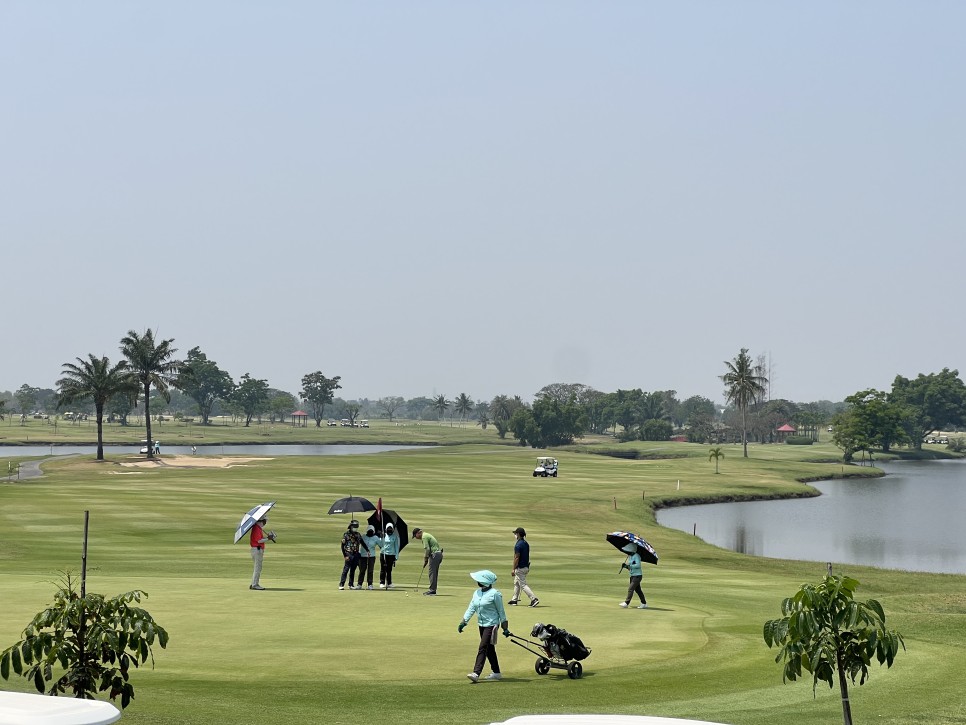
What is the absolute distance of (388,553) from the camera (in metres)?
33.9

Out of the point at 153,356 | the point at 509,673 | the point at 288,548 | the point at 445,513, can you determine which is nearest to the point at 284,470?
the point at 153,356

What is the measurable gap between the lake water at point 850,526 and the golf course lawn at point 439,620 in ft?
28.4

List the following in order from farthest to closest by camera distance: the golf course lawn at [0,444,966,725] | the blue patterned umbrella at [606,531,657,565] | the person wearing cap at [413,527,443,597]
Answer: the person wearing cap at [413,527,443,597]
the blue patterned umbrella at [606,531,657,565]
the golf course lawn at [0,444,966,725]

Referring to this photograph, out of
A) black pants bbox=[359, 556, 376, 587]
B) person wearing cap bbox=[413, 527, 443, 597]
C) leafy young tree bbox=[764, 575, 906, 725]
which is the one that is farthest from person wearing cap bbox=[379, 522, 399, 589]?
leafy young tree bbox=[764, 575, 906, 725]

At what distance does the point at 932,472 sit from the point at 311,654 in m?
167

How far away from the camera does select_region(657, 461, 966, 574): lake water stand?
6738 cm

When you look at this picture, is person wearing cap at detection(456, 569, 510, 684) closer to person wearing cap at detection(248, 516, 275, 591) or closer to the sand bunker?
person wearing cap at detection(248, 516, 275, 591)

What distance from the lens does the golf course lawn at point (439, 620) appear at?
61.4 ft

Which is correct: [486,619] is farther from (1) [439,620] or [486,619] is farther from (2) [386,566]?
(2) [386,566]

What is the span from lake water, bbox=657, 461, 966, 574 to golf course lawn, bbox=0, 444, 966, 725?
28.4 feet

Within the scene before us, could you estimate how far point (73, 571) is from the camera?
40.2 meters

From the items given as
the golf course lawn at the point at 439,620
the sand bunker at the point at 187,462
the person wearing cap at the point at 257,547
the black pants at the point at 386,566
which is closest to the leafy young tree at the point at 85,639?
the golf course lawn at the point at 439,620

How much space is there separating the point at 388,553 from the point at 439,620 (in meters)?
7.17

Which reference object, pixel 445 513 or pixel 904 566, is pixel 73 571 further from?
pixel 904 566
